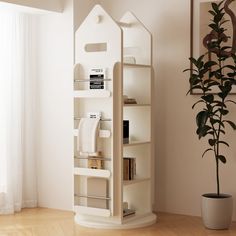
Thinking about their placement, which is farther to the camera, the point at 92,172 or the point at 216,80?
the point at 216,80

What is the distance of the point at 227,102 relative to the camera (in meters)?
5.30

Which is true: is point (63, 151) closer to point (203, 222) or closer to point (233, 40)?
point (203, 222)

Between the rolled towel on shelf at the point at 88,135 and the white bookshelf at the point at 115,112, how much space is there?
0.21 feet

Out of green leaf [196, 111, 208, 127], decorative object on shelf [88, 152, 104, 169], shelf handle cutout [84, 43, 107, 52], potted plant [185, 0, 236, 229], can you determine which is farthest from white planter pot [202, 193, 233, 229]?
shelf handle cutout [84, 43, 107, 52]

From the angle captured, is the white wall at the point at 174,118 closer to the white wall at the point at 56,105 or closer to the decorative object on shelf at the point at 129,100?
the decorative object on shelf at the point at 129,100

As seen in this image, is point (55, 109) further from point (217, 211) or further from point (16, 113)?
point (217, 211)

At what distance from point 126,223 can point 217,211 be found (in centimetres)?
80

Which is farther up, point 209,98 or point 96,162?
point 209,98

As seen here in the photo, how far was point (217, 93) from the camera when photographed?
5.20 metres

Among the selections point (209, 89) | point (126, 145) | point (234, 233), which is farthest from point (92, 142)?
point (234, 233)

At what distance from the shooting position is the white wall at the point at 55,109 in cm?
577

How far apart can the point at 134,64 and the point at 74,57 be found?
2.53ft

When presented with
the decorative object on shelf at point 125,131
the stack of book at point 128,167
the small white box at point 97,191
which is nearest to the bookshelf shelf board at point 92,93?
the decorative object on shelf at point 125,131

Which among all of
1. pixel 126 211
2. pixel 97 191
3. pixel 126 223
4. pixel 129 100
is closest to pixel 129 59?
pixel 129 100
